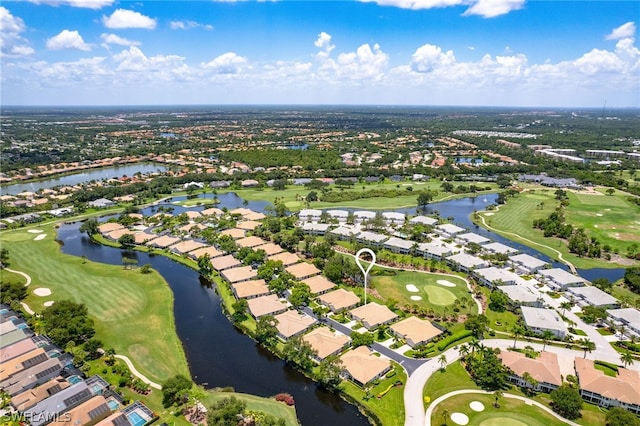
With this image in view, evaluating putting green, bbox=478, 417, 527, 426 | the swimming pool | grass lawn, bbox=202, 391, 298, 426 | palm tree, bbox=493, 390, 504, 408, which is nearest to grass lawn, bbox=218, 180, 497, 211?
grass lawn, bbox=202, 391, 298, 426

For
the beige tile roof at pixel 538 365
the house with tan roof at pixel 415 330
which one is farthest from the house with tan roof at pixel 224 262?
the beige tile roof at pixel 538 365

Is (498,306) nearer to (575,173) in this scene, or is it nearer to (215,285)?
(215,285)

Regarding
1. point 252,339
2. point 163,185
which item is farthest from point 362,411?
point 163,185

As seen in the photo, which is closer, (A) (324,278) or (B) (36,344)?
(B) (36,344)

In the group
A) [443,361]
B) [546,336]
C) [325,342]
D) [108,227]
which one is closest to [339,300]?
[325,342]

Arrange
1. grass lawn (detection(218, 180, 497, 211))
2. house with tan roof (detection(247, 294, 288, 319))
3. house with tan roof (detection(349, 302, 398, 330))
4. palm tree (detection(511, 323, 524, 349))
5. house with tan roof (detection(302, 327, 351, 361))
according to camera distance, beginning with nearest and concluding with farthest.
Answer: house with tan roof (detection(302, 327, 351, 361)), palm tree (detection(511, 323, 524, 349)), house with tan roof (detection(349, 302, 398, 330)), house with tan roof (detection(247, 294, 288, 319)), grass lawn (detection(218, 180, 497, 211))

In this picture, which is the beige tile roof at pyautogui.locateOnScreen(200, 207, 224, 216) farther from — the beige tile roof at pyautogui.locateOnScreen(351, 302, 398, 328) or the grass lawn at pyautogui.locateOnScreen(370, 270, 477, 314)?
the beige tile roof at pyautogui.locateOnScreen(351, 302, 398, 328)

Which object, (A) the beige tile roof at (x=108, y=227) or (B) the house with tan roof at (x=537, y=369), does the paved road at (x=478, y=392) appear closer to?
(B) the house with tan roof at (x=537, y=369)
